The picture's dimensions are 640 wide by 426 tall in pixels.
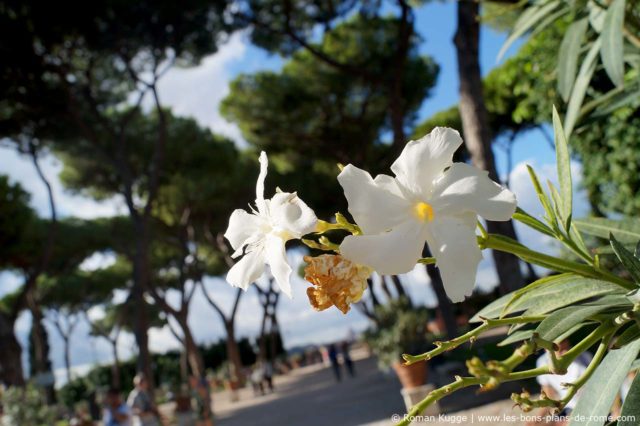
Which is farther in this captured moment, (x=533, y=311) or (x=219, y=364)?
(x=219, y=364)

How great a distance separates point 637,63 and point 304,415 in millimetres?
8678

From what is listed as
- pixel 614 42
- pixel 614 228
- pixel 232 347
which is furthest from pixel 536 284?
pixel 232 347

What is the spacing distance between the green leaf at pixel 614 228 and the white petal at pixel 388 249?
596 mm

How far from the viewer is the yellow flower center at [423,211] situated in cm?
53

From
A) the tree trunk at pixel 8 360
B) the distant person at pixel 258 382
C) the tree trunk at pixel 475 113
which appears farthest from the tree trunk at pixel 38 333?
the tree trunk at pixel 475 113

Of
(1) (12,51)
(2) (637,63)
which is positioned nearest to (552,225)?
(2) (637,63)

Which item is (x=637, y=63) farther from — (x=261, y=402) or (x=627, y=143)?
(x=261, y=402)

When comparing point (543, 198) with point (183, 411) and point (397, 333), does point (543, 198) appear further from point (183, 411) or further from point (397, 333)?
point (183, 411)

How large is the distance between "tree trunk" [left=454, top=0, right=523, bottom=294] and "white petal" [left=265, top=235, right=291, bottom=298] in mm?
4478

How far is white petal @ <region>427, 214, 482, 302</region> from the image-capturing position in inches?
19.8

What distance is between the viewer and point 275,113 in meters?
12.9

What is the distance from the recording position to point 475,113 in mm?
5105

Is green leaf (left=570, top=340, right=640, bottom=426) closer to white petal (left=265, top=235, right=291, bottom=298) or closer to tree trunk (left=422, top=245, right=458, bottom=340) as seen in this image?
white petal (left=265, top=235, right=291, bottom=298)

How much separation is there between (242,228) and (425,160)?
0.67ft
